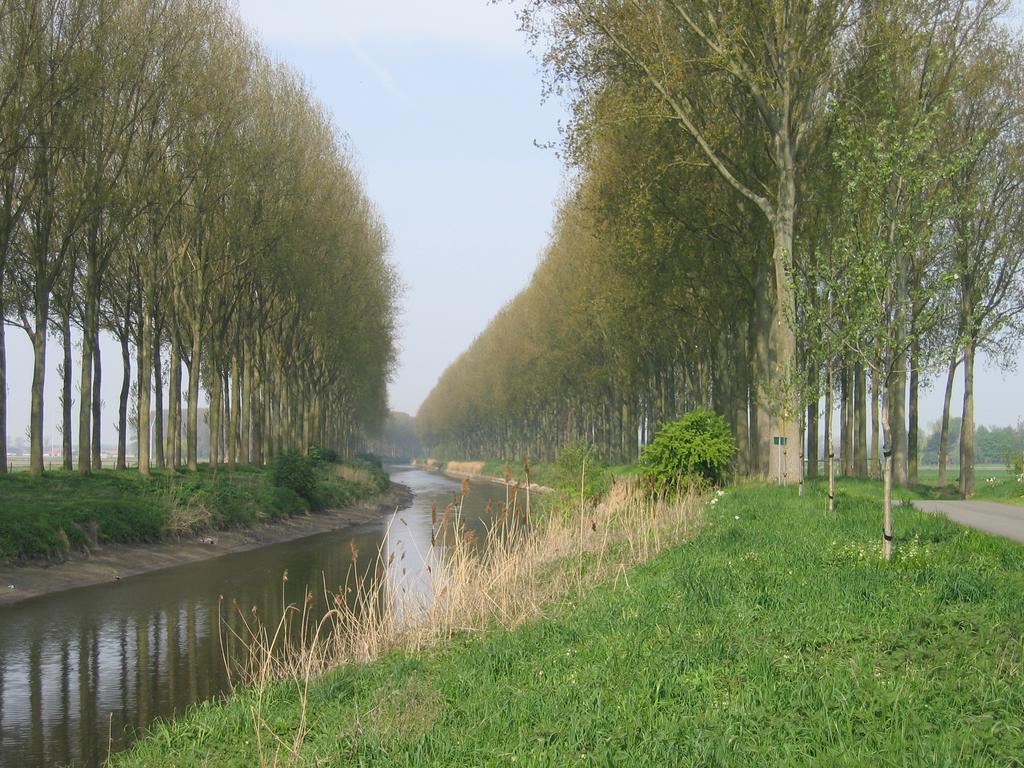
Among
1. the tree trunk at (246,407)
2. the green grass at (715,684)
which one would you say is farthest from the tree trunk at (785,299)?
the tree trunk at (246,407)

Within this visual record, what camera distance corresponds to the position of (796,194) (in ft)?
91.5

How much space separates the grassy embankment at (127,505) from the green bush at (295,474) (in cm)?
7

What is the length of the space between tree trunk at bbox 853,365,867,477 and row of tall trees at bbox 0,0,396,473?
70.4 feet

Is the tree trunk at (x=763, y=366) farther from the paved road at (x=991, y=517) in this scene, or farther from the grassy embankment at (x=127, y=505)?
the grassy embankment at (x=127, y=505)

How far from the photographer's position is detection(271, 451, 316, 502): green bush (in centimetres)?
3556

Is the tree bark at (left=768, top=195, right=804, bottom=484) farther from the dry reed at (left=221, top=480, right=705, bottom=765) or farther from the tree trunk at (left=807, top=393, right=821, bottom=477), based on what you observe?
the tree trunk at (left=807, top=393, right=821, bottom=477)

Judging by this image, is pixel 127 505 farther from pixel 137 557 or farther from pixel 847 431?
pixel 847 431

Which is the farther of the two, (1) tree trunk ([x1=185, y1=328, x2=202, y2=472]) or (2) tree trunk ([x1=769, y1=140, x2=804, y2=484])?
(1) tree trunk ([x1=185, y1=328, x2=202, y2=472])

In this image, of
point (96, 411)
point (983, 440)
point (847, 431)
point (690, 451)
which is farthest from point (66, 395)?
point (983, 440)

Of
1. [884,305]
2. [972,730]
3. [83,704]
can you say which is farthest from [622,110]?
[972,730]

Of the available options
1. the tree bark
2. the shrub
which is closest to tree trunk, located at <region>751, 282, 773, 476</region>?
the tree bark

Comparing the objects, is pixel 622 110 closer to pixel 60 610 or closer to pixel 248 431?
pixel 60 610

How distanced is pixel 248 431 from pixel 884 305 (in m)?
34.6

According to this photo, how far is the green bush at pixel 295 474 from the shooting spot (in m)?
35.6
